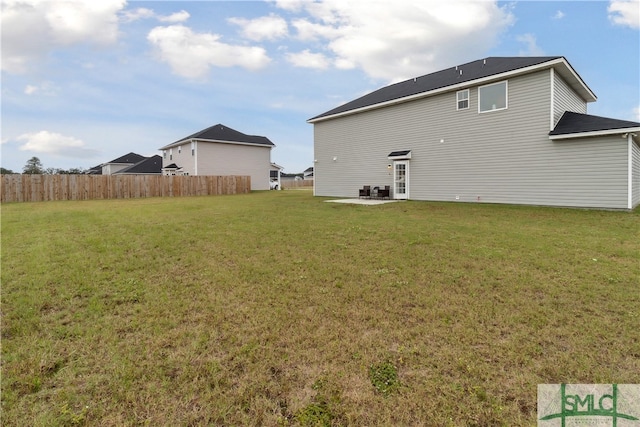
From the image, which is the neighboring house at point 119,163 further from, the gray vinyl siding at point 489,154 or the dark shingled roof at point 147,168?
the gray vinyl siding at point 489,154

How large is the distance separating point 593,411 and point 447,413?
39.7 inches

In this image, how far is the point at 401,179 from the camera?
16.8m

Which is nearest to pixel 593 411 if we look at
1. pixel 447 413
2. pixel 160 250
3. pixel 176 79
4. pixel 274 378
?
pixel 447 413

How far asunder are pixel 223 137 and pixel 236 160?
2.56 meters

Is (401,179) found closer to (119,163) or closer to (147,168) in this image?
(147,168)

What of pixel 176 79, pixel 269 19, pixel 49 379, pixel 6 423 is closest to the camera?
pixel 6 423

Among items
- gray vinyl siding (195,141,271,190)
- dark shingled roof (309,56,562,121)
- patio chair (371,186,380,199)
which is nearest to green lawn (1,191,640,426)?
dark shingled roof (309,56,562,121)

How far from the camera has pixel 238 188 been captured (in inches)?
1019

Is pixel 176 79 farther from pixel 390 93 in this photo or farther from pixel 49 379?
pixel 49 379

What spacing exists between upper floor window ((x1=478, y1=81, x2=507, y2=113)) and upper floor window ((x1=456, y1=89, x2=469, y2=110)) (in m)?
0.55

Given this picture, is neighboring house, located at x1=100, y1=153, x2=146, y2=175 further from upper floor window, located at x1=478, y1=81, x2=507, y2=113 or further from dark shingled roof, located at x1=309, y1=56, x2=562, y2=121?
upper floor window, located at x1=478, y1=81, x2=507, y2=113

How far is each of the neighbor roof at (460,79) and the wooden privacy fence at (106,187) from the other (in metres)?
10.0

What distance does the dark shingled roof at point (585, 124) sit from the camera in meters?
10.2

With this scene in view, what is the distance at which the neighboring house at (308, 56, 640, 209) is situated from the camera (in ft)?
35.7
